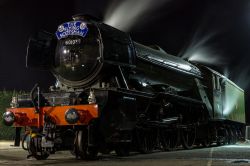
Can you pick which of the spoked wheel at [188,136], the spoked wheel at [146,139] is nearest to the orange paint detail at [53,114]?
the spoked wheel at [146,139]

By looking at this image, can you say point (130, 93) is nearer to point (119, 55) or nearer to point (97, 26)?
point (119, 55)

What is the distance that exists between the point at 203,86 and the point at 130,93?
7.19m

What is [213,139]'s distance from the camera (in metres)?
17.8

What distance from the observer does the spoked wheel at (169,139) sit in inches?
526

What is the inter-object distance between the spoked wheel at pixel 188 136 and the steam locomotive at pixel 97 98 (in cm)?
Answer: 26

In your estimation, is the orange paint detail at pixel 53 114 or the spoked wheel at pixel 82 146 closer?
the orange paint detail at pixel 53 114

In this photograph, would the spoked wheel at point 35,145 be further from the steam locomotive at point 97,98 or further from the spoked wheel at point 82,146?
the spoked wheel at point 82,146

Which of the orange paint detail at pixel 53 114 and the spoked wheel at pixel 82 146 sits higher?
the orange paint detail at pixel 53 114

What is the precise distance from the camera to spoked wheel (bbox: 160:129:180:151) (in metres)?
13.4

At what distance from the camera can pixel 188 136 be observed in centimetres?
1557

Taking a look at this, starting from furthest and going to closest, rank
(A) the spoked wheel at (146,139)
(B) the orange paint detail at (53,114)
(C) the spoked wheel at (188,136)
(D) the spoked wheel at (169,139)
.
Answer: (C) the spoked wheel at (188,136)
(D) the spoked wheel at (169,139)
(A) the spoked wheel at (146,139)
(B) the orange paint detail at (53,114)

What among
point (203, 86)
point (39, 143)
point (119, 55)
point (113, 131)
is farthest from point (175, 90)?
point (39, 143)

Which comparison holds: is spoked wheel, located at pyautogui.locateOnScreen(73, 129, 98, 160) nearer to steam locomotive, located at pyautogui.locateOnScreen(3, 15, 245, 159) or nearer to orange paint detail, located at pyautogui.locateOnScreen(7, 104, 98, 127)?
steam locomotive, located at pyautogui.locateOnScreen(3, 15, 245, 159)

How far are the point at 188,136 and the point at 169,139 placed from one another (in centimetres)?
183
